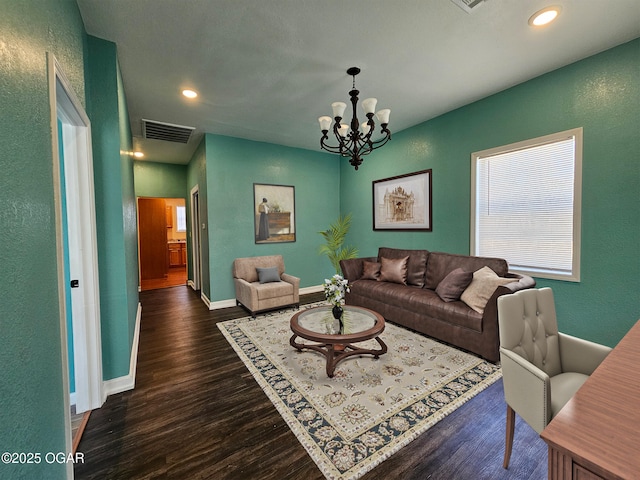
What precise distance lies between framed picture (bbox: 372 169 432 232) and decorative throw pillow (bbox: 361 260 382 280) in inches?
35.7

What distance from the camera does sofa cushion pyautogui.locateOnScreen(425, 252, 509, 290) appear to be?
3.00 meters

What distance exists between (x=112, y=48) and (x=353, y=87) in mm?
2272

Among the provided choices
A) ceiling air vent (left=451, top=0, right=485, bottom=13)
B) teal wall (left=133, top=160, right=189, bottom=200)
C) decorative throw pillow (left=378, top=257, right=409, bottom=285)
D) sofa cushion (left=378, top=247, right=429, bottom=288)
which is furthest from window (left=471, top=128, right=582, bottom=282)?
teal wall (left=133, top=160, right=189, bottom=200)

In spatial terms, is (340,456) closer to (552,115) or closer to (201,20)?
(201,20)

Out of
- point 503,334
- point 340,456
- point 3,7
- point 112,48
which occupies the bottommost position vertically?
point 340,456

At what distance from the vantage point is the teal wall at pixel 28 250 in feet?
2.69

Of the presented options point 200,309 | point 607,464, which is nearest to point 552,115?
point 607,464

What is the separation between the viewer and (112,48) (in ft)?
7.45

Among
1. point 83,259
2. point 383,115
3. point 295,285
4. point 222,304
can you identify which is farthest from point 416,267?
point 83,259

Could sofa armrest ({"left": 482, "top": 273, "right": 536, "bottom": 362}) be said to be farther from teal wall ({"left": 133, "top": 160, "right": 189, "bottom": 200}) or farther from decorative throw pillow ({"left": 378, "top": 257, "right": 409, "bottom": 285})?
teal wall ({"left": 133, "top": 160, "right": 189, "bottom": 200})

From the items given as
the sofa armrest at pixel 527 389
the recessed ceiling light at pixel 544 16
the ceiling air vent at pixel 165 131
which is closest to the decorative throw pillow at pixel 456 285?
the sofa armrest at pixel 527 389

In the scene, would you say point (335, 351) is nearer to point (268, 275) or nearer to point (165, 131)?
point (268, 275)

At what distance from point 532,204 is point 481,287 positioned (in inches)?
49.5

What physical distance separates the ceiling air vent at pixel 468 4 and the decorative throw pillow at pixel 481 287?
231 cm
